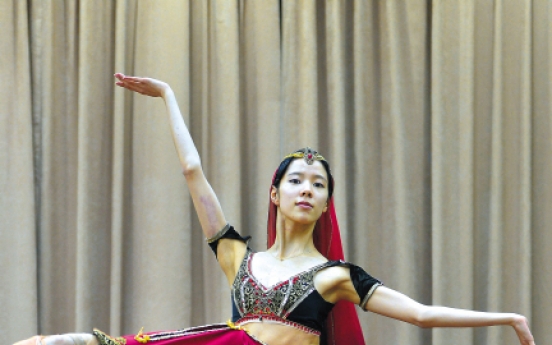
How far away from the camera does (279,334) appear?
2623 mm

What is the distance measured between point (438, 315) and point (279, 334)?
0.49 meters

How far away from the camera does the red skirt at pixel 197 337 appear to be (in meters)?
2.53

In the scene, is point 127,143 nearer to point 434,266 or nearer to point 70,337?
point 434,266

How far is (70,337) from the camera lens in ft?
7.75

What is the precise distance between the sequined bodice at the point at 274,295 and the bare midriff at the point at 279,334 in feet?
0.11

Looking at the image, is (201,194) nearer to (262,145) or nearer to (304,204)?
(304,204)

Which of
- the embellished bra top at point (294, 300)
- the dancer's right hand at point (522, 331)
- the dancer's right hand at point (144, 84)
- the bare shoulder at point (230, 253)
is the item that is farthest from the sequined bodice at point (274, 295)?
the dancer's right hand at point (144, 84)

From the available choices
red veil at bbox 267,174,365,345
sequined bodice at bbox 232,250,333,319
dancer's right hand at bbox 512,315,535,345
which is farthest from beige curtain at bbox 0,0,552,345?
dancer's right hand at bbox 512,315,535,345

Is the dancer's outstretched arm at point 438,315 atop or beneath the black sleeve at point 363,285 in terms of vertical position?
beneath

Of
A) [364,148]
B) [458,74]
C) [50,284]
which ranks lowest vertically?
[50,284]

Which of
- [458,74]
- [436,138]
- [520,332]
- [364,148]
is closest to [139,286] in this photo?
[364,148]

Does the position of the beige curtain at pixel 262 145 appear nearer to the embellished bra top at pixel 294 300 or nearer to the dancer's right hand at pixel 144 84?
the dancer's right hand at pixel 144 84

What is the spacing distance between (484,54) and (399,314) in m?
1.96

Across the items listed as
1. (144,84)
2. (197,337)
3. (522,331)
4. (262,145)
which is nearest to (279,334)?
(197,337)
